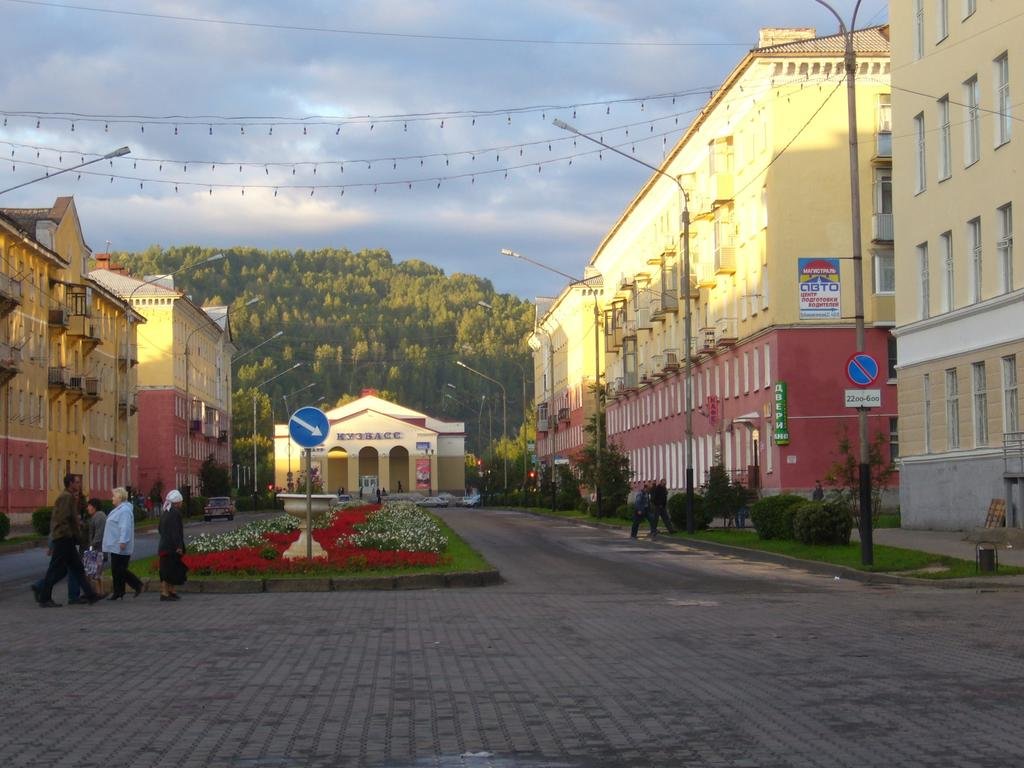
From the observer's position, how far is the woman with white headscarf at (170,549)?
70.9 ft

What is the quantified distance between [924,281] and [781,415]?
14.5 metres

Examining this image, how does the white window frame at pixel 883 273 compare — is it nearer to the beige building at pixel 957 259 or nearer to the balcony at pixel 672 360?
the beige building at pixel 957 259

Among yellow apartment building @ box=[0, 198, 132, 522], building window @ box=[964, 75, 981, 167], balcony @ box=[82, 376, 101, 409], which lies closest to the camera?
building window @ box=[964, 75, 981, 167]

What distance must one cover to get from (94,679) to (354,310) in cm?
18760

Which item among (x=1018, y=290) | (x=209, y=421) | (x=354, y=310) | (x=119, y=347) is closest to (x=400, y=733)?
(x=1018, y=290)

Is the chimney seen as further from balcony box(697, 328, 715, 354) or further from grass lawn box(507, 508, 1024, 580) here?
grass lawn box(507, 508, 1024, 580)

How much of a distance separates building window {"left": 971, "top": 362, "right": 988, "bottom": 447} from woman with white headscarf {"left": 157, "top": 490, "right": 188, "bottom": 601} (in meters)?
21.4

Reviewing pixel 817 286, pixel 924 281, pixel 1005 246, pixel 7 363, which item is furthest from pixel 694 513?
pixel 7 363

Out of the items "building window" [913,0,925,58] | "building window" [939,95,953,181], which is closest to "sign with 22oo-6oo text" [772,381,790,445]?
"building window" [939,95,953,181]

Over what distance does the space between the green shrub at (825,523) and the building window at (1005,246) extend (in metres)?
8.01

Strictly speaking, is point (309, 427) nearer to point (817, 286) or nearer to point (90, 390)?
point (817, 286)

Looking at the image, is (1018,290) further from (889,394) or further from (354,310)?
(354,310)

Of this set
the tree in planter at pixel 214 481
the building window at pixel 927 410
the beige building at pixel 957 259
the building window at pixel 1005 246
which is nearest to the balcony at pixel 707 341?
the beige building at pixel 957 259

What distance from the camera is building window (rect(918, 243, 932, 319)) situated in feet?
131
